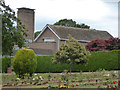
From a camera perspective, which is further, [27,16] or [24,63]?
[27,16]

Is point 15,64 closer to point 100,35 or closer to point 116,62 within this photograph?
point 116,62

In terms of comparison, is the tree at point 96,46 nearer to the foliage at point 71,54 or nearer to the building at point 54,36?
the building at point 54,36

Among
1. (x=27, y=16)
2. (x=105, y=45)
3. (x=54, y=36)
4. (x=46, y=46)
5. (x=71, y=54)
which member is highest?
(x=27, y=16)

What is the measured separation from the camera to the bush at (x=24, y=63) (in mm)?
19312

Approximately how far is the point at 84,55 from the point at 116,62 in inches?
245

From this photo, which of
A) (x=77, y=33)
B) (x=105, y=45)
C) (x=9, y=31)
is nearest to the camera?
Result: (x=9, y=31)

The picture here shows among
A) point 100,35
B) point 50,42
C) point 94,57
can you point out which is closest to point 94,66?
point 94,57

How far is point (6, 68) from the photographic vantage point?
92.3 ft

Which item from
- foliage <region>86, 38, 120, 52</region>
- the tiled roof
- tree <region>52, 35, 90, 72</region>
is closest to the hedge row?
tree <region>52, 35, 90, 72</region>

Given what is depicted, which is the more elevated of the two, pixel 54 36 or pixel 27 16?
pixel 27 16

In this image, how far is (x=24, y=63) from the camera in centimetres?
1945

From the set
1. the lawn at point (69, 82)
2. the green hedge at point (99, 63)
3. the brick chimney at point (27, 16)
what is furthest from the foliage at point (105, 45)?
the brick chimney at point (27, 16)

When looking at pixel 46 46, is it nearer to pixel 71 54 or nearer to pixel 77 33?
pixel 77 33

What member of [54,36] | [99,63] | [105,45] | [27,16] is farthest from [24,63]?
[27,16]
